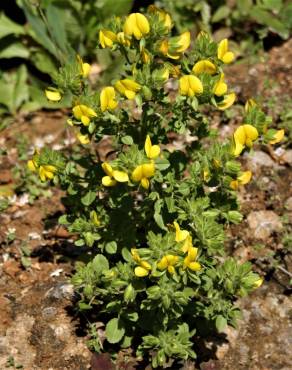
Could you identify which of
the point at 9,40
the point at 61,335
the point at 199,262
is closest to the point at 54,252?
the point at 61,335

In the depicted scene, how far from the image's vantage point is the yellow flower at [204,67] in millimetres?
2504

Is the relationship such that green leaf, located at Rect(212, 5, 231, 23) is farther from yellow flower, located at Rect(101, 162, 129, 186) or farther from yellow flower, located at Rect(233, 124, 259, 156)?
yellow flower, located at Rect(101, 162, 129, 186)

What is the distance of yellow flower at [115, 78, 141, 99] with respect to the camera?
2473 mm

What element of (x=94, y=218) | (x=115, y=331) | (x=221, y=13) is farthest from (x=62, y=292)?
(x=221, y=13)

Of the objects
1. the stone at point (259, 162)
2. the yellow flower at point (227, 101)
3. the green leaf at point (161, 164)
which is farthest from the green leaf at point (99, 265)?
the stone at point (259, 162)

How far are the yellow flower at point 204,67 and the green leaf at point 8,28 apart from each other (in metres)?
2.49

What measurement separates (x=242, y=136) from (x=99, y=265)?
828 millimetres

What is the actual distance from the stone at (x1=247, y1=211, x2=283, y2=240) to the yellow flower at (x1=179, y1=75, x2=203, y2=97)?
4.50 ft

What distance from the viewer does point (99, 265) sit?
2.83 meters

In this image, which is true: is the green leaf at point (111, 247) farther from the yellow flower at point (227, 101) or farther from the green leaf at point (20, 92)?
the green leaf at point (20, 92)

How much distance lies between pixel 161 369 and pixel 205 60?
4.65ft

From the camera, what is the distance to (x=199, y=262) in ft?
8.56

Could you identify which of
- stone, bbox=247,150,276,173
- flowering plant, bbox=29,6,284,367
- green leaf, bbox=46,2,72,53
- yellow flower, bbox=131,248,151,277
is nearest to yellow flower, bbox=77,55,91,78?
flowering plant, bbox=29,6,284,367

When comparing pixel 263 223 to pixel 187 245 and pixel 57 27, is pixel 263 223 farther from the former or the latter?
pixel 57 27
